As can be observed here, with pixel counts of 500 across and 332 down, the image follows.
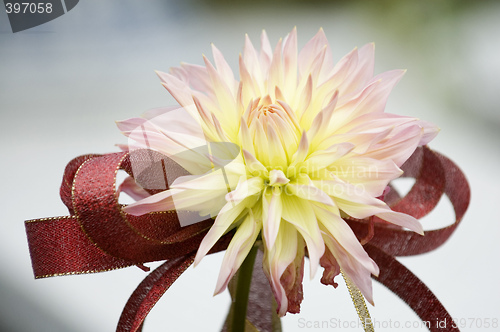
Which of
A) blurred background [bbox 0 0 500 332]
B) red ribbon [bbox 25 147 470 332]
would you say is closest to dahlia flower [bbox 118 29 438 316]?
red ribbon [bbox 25 147 470 332]

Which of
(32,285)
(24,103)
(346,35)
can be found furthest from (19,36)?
(346,35)

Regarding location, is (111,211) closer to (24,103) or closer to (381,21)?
(24,103)

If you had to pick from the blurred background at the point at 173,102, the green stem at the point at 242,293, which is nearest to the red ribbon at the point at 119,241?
the green stem at the point at 242,293

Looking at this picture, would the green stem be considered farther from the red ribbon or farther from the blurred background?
the blurred background

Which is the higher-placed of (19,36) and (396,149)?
(19,36)

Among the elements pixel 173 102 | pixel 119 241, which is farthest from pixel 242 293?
pixel 173 102

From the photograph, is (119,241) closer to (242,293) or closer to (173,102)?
(242,293)
